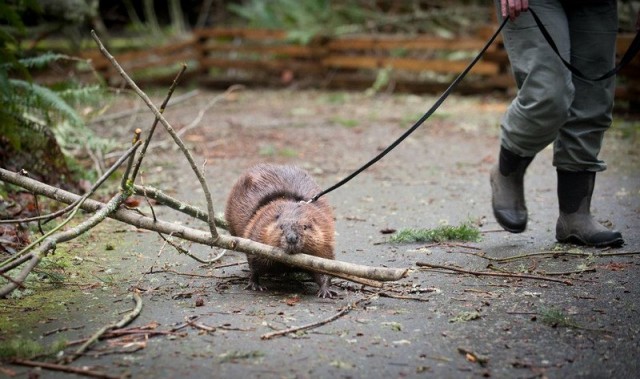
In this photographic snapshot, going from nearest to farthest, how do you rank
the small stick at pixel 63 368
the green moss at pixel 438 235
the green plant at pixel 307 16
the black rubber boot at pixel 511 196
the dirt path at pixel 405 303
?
the small stick at pixel 63 368 < the dirt path at pixel 405 303 < the black rubber boot at pixel 511 196 < the green moss at pixel 438 235 < the green plant at pixel 307 16

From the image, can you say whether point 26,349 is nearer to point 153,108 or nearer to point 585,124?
point 153,108

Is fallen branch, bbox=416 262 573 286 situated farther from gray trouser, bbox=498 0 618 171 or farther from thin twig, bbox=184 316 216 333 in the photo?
thin twig, bbox=184 316 216 333

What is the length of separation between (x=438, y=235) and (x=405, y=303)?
1.44m

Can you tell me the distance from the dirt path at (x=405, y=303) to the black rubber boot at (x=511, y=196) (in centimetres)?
16

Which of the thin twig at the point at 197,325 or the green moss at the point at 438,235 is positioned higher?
the thin twig at the point at 197,325

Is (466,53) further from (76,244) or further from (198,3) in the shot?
(76,244)

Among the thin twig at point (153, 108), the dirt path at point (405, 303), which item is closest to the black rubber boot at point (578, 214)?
the dirt path at point (405, 303)

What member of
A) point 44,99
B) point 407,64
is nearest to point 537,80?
point 44,99

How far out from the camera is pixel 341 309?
391 centimetres

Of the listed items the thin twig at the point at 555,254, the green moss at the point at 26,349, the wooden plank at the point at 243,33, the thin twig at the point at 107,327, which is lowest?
the thin twig at the point at 555,254

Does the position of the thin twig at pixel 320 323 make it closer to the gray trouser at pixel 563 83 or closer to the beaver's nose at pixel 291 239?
the beaver's nose at pixel 291 239

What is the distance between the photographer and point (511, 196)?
521 centimetres

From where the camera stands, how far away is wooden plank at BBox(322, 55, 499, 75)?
531 inches

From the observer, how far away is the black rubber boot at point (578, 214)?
4.94 meters
